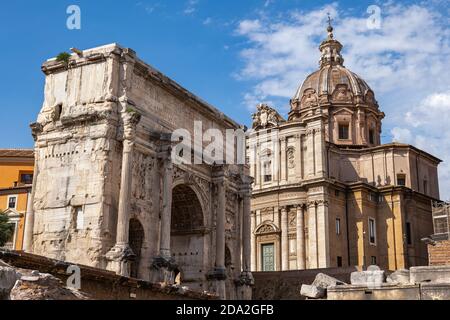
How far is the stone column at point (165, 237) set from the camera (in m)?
27.5

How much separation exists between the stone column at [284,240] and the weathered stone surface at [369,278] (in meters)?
35.7

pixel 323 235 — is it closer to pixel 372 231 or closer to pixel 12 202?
pixel 372 231

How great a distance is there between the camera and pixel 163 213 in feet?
94.0

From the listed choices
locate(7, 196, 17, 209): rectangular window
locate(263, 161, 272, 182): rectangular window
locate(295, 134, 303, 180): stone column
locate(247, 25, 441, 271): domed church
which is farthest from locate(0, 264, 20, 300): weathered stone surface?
locate(263, 161, 272, 182): rectangular window

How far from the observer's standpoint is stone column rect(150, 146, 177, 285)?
27484 mm

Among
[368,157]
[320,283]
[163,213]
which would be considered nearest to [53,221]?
[163,213]

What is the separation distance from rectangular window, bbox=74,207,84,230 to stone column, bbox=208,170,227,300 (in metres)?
8.42

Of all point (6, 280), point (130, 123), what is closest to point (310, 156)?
point (130, 123)

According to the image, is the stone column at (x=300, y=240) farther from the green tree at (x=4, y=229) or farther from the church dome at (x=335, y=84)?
the green tree at (x=4, y=229)

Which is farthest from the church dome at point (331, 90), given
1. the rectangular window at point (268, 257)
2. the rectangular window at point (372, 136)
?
the rectangular window at point (268, 257)

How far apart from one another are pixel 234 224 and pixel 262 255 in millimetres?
12694

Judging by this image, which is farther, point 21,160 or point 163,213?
point 21,160

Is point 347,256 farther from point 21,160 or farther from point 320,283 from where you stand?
point 320,283

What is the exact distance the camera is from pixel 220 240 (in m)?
33.1
